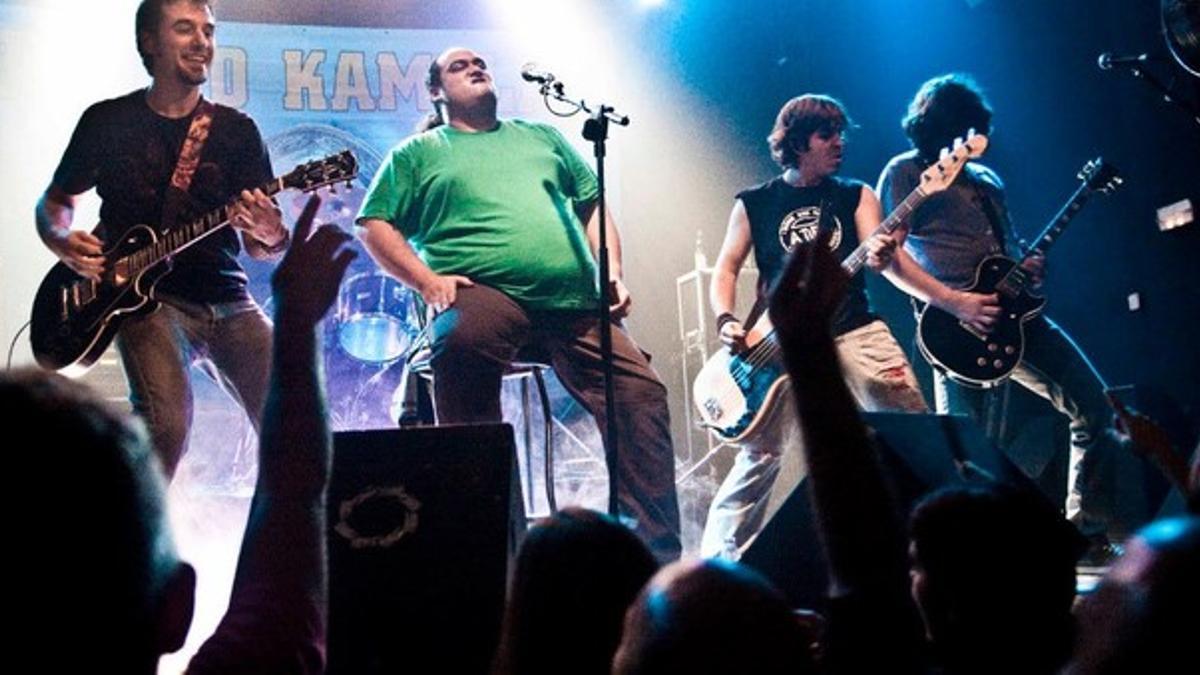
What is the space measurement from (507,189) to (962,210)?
2337 millimetres

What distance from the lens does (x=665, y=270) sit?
25.5 ft

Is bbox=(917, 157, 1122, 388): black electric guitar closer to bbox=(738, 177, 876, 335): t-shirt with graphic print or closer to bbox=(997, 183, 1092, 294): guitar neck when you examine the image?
bbox=(997, 183, 1092, 294): guitar neck

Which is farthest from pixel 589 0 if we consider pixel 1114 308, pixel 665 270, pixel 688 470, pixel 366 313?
pixel 1114 308

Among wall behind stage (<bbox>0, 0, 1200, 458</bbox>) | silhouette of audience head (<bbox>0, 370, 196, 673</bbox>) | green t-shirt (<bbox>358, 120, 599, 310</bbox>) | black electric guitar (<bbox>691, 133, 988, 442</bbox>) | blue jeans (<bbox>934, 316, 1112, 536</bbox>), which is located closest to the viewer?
silhouette of audience head (<bbox>0, 370, 196, 673</bbox>)

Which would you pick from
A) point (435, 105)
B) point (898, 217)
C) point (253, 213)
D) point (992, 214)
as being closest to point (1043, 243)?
point (992, 214)

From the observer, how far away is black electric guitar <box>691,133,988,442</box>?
597cm

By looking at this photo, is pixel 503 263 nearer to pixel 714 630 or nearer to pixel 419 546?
pixel 419 546

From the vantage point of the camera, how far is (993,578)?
6.13 ft

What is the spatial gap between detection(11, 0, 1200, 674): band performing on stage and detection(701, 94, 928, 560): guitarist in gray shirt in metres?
0.02

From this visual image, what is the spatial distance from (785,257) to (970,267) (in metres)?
0.96

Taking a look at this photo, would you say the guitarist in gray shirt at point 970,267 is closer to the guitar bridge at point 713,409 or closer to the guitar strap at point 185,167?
the guitar bridge at point 713,409

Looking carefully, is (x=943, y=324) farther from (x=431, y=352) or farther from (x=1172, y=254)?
(x=431, y=352)

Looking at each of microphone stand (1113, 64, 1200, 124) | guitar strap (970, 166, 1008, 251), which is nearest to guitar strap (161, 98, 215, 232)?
guitar strap (970, 166, 1008, 251)

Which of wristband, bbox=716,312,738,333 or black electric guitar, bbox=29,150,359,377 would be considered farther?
wristband, bbox=716,312,738,333
